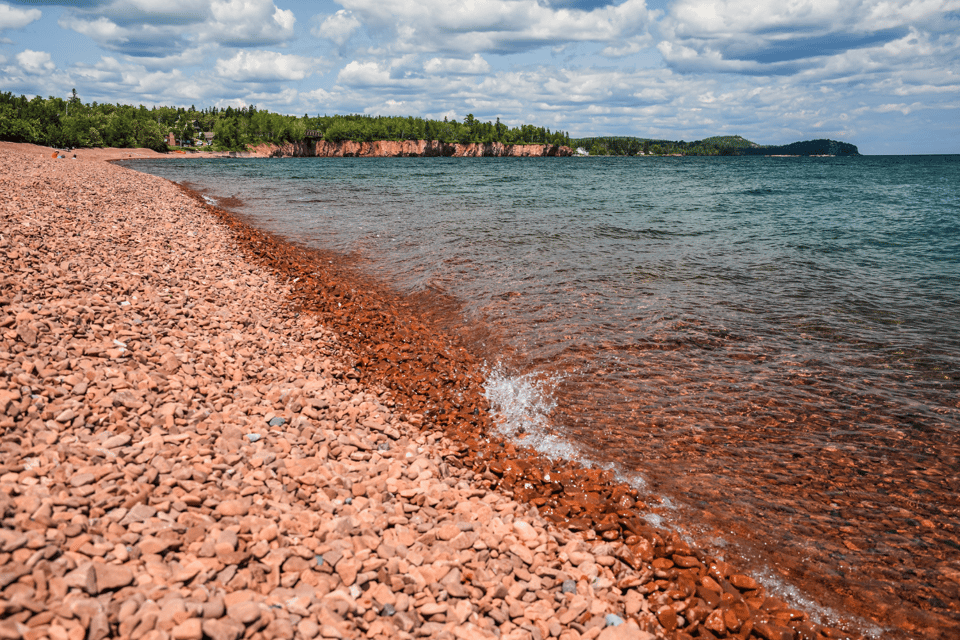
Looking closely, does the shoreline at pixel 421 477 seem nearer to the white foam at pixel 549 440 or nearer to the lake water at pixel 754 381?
the white foam at pixel 549 440

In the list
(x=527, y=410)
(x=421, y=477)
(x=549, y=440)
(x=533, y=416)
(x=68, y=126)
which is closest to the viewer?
(x=421, y=477)

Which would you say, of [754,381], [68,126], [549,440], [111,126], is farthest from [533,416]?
[111,126]

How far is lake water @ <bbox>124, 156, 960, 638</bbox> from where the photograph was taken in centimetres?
559

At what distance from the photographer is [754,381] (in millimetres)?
8953

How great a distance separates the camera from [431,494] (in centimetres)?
567

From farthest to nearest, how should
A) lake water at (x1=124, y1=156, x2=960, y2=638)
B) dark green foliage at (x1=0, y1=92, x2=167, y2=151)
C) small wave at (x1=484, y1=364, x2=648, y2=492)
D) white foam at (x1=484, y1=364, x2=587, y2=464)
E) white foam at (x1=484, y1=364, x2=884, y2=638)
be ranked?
dark green foliage at (x1=0, y1=92, x2=167, y2=151) < white foam at (x1=484, y1=364, x2=587, y2=464) < small wave at (x1=484, y1=364, x2=648, y2=492) < lake water at (x1=124, y1=156, x2=960, y2=638) < white foam at (x1=484, y1=364, x2=884, y2=638)

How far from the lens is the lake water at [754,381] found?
559cm

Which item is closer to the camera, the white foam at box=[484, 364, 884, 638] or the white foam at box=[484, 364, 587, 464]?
the white foam at box=[484, 364, 884, 638]

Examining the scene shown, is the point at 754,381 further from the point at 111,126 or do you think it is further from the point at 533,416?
the point at 111,126

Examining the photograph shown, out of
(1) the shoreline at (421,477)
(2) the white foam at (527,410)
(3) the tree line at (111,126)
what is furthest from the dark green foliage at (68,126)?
(2) the white foam at (527,410)

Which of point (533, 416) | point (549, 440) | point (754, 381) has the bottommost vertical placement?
point (549, 440)

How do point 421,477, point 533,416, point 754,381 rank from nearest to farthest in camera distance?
point 421,477 → point 533,416 → point 754,381

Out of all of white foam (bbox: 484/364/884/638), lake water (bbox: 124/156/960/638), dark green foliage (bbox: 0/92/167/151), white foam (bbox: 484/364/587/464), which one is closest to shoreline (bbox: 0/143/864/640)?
white foam (bbox: 484/364/884/638)

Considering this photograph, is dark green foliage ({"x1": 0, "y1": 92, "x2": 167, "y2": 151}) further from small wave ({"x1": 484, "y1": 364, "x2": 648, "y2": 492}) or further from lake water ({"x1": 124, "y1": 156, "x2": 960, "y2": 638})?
small wave ({"x1": 484, "y1": 364, "x2": 648, "y2": 492})
